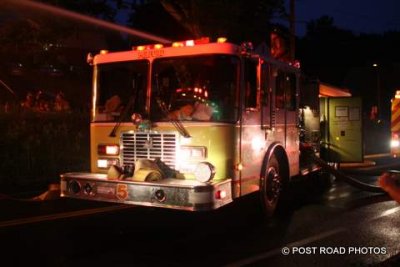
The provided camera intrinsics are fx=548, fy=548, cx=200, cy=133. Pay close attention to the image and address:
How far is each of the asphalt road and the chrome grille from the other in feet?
3.45

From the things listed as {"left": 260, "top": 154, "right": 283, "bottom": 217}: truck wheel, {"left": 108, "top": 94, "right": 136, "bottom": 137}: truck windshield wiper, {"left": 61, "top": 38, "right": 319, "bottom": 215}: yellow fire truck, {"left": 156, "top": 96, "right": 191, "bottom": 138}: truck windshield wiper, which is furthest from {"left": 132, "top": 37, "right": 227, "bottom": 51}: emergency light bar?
{"left": 260, "top": 154, "right": 283, "bottom": 217}: truck wheel

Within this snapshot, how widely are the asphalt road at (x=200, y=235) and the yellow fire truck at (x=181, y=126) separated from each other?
1.88 ft

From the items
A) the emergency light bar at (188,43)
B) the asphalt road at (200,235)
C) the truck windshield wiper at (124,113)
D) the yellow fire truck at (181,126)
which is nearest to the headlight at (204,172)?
the yellow fire truck at (181,126)

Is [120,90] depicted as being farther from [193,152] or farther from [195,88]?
[193,152]

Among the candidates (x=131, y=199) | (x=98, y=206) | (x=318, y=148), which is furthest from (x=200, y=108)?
(x=318, y=148)

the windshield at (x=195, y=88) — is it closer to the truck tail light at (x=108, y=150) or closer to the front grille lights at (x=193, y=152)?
the front grille lights at (x=193, y=152)

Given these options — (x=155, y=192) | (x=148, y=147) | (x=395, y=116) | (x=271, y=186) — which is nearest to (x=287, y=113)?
(x=271, y=186)

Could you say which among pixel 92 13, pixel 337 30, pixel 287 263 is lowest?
pixel 287 263

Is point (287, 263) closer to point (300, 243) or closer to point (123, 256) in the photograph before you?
point (300, 243)

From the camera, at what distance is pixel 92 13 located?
16.7 m

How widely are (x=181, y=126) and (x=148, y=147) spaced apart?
58 cm

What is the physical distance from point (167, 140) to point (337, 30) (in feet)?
186

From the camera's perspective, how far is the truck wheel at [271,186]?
8.32m

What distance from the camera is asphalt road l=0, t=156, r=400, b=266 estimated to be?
6.32 meters
